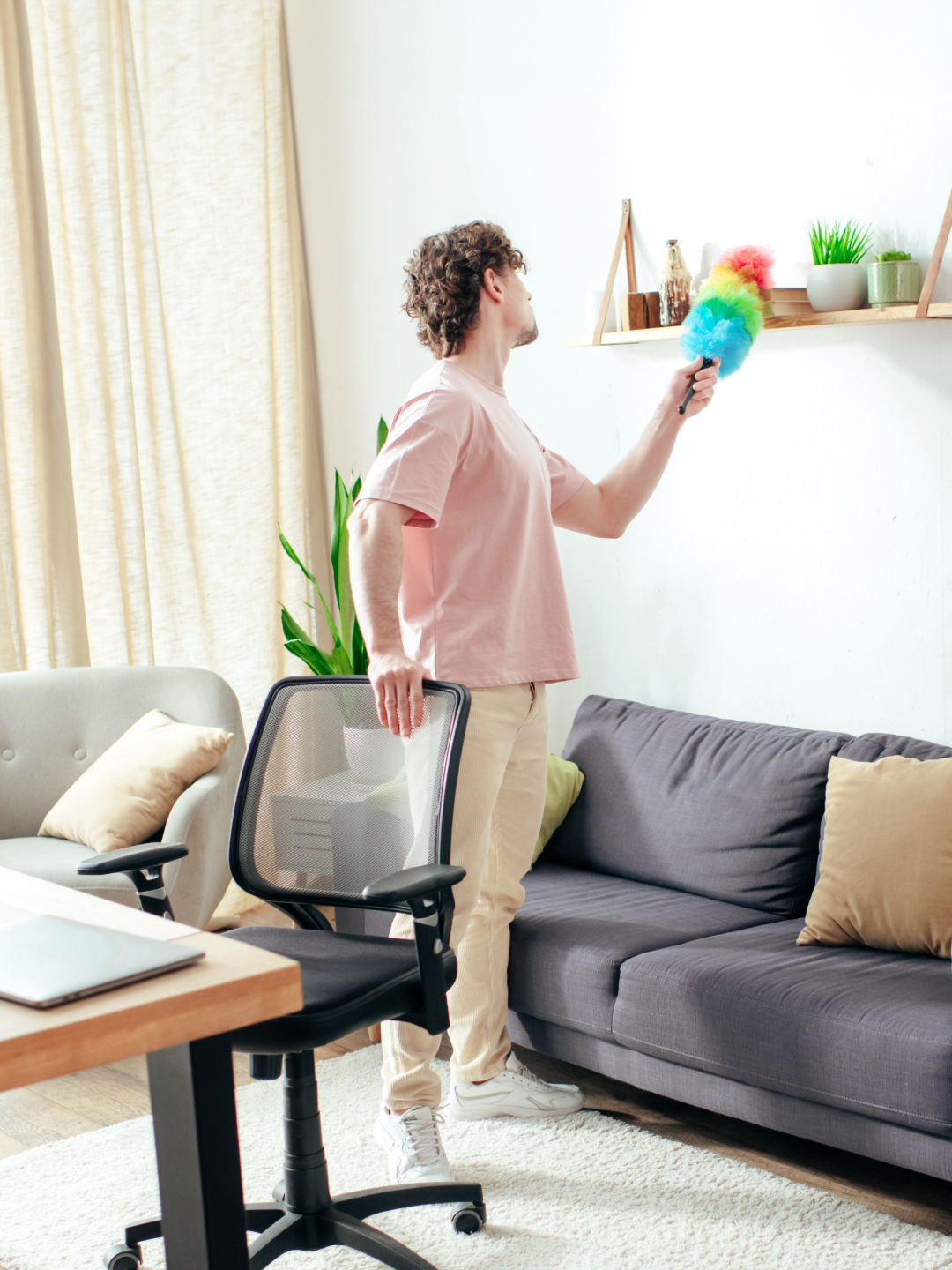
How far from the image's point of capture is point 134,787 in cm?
321

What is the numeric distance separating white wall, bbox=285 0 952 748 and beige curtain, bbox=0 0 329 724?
19.8 inches

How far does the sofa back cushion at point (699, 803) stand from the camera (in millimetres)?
2680

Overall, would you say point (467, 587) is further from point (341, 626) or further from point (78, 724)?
point (78, 724)

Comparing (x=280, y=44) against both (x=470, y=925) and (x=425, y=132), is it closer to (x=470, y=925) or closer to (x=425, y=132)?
(x=425, y=132)

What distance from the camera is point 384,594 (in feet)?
6.98

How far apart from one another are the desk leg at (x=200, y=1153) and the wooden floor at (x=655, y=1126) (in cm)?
93

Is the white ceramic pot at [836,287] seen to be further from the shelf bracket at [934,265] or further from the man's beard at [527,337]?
the man's beard at [527,337]

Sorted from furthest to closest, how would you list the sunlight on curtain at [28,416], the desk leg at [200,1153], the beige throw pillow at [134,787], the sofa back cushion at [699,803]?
the sunlight on curtain at [28,416]
the beige throw pillow at [134,787]
the sofa back cushion at [699,803]
the desk leg at [200,1153]

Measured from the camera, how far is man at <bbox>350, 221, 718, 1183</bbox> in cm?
214

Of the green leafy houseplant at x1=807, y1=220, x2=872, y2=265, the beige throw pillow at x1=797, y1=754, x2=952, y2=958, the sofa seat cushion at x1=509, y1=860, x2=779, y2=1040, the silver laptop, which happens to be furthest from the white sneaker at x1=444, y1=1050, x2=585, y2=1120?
the green leafy houseplant at x1=807, y1=220, x2=872, y2=265

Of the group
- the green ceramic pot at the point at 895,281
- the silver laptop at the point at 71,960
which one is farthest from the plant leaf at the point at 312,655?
the silver laptop at the point at 71,960

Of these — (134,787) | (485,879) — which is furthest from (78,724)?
(485,879)

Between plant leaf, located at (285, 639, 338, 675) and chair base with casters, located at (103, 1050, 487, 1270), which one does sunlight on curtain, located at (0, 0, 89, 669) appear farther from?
chair base with casters, located at (103, 1050, 487, 1270)

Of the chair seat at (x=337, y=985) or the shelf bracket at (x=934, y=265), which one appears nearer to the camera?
the chair seat at (x=337, y=985)
